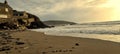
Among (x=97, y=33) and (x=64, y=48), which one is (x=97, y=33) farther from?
(x=64, y=48)

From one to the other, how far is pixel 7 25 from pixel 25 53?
133ft

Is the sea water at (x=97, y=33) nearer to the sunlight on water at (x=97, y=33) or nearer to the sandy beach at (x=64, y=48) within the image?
the sunlight on water at (x=97, y=33)

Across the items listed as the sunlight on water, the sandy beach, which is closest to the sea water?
the sunlight on water

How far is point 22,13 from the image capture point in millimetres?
88938

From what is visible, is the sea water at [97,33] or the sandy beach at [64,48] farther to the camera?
A: the sea water at [97,33]

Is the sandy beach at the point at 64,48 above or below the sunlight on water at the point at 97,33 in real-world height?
above

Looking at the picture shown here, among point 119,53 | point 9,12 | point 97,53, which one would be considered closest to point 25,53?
point 97,53

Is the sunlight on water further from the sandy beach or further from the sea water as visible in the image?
the sandy beach

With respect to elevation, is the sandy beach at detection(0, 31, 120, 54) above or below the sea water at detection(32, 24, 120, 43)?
above

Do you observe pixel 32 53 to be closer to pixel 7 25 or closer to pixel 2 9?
pixel 7 25

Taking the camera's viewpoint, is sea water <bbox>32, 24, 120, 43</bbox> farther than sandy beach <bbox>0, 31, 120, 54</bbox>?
Yes

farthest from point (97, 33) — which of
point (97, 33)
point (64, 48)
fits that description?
point (64, 48)

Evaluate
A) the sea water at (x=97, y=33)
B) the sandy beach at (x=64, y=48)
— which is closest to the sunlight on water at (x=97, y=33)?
the sea water at (x=97, y=33)

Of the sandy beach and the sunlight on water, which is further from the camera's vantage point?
the sunlight on water
